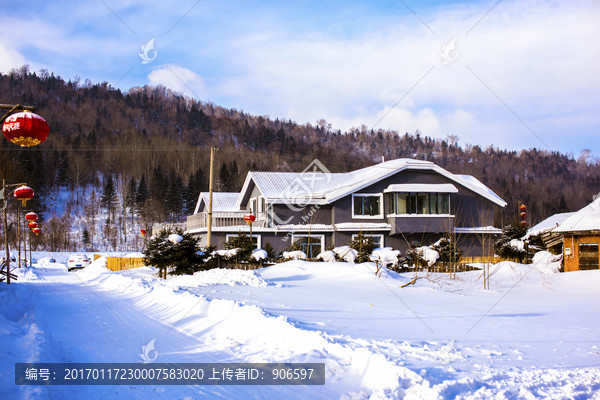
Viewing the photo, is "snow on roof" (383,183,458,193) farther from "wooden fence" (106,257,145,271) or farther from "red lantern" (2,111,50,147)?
"red lantern" (2,111,50,147)

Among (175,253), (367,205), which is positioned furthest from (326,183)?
(175,253)

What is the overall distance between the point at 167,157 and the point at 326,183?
79.4 m

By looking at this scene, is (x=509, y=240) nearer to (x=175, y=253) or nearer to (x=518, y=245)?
(x=518, y=245)

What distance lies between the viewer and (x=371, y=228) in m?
30.3

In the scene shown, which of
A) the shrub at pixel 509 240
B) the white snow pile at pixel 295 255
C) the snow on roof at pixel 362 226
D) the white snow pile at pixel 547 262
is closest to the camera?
the white snow pile at pixel 547 262

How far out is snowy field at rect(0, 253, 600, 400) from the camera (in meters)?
5.21

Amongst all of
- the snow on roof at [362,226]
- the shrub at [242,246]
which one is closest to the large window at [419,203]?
the snow on roof at [362,226]

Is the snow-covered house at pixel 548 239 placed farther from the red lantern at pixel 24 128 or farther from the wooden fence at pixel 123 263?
the wooden fence at pixel 123 263

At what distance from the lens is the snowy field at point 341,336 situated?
5215mm

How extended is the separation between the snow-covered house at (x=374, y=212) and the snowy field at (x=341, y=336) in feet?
49.5

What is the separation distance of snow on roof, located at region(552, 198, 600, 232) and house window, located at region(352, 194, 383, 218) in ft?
41.0

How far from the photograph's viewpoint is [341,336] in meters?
7.20

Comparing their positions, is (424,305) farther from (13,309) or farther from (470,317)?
(13,309)

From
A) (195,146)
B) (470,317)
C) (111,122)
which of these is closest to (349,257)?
(470,317)
